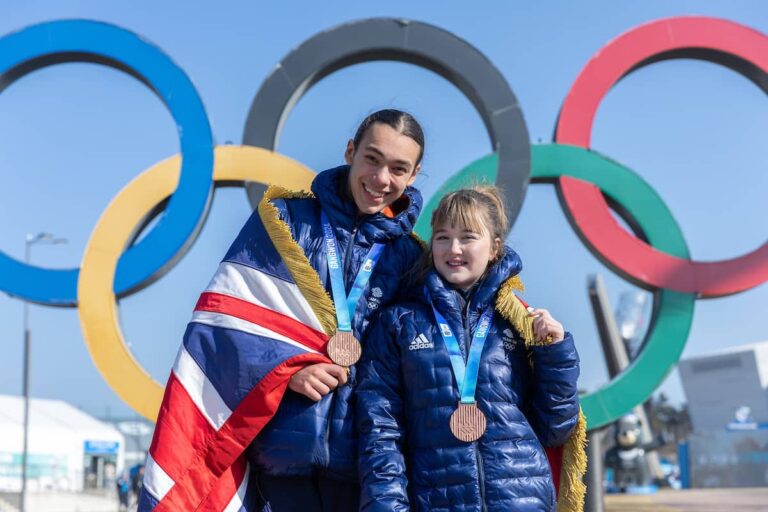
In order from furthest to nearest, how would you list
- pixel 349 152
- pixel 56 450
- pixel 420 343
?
pixel 56 450, pixel 349 152, pixel 420 343

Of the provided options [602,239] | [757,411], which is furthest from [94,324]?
[757,411]

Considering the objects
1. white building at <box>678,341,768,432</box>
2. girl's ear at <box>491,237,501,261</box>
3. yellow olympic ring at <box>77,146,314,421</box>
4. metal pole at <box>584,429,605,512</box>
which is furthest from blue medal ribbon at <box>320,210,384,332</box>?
white building at <box>678,341,768,432</box>

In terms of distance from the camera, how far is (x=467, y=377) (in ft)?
8.91

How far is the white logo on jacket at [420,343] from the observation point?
276 cm

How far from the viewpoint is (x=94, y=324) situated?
367 inches

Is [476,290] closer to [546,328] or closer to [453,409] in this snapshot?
[546,328]

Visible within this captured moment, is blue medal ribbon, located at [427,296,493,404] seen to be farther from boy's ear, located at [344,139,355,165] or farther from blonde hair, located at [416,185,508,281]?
boy's ear, located at [344,139,355,165]

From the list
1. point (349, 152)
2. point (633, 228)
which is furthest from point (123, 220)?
point (349, 152)

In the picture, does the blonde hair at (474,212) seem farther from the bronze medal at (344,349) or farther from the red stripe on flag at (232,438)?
the red stripe on flag at (232,438)

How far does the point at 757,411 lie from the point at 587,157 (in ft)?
125

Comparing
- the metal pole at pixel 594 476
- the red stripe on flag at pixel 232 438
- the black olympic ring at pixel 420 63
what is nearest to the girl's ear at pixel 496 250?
the red stripe on flag at pixel 232 438

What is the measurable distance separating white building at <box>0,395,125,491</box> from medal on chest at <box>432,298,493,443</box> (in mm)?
28859

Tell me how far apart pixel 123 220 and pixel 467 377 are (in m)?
7.48

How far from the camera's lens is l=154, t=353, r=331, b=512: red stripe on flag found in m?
2.80
